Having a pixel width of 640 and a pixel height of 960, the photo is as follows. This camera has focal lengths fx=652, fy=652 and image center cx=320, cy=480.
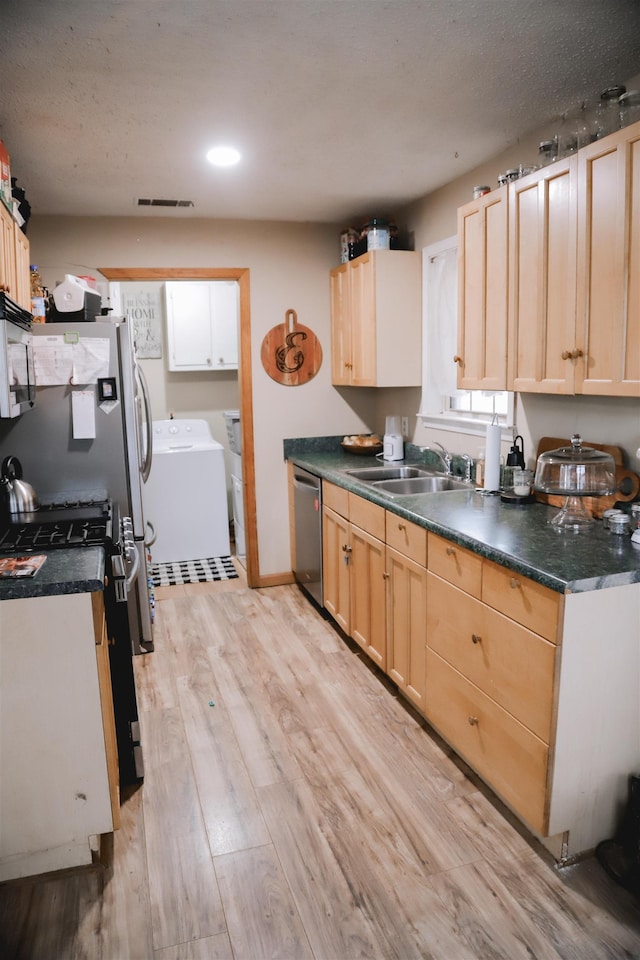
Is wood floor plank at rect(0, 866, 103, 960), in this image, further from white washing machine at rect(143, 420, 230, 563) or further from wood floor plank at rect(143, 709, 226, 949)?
white washing machine at rect(143, 420, 230, 563)

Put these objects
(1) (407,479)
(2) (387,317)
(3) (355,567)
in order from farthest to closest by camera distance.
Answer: (2) (387,317) → (1) (407,479) → (3) (355,567)

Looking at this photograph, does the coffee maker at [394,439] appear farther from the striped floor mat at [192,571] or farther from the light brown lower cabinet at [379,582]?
the striped floor mat at [192,571]

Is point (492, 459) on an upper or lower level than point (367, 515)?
upper

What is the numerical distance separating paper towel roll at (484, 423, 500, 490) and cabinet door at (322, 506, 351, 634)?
2.69 ft

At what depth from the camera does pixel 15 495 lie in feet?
8.23

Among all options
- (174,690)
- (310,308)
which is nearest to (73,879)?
(174,690)

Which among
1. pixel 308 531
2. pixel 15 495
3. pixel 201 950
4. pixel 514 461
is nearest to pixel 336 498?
pixel 308 531

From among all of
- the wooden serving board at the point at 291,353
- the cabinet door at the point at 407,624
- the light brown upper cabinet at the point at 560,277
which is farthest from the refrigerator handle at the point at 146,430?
the light brown upper cabinet at the point at 560,277

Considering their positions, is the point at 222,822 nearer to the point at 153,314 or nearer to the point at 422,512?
the point at 422,512

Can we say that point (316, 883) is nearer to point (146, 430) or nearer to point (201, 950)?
point (201, 950)

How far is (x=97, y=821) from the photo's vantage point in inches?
75.5

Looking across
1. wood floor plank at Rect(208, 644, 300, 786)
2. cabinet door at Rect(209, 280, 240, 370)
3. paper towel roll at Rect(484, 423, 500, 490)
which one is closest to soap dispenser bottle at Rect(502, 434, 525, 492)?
paper towel roll at Rect(484, 423, 500, 490)

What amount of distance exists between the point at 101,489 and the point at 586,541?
2.15m

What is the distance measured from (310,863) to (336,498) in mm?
1864
